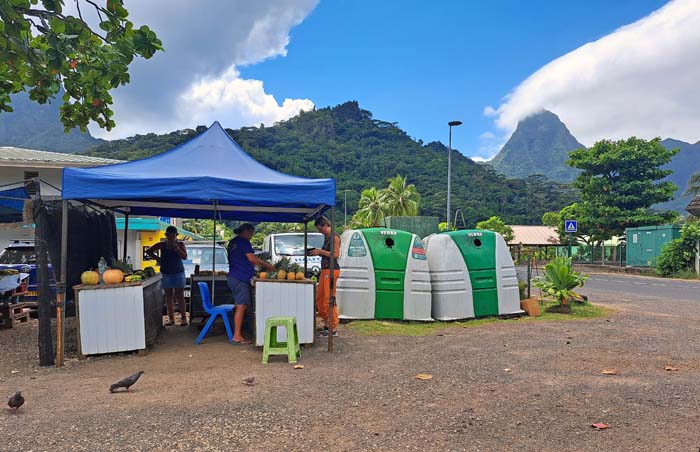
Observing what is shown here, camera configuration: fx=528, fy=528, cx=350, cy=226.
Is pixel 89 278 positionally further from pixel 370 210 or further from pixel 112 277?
pixel 370 210

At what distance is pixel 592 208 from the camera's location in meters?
35.5

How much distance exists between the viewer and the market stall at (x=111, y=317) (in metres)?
6.39

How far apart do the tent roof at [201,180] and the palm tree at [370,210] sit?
46.7m

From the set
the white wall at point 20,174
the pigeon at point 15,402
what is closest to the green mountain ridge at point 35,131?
the white wall at point 20,174

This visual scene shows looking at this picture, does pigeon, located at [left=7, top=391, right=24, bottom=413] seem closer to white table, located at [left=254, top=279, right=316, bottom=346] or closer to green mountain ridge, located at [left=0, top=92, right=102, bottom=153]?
white table, located at [left=254, top=279, right=316, bottom=346]

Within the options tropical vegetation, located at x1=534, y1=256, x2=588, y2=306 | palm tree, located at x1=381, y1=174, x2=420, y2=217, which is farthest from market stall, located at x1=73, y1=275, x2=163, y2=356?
palm tree, located at x1=381, y1=174, x2=420, y2=217

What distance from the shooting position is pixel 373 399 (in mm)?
4781

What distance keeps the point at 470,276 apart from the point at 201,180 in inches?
217

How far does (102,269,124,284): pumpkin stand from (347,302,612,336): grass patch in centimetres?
363

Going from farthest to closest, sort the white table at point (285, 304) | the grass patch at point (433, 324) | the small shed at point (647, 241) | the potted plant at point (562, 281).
Answer: 1. the small shed at point (647, 241)
2. the potted plant at point (562, 281)
3. the grass patch at point (433, 324)
4. the white table at point (285, 304)

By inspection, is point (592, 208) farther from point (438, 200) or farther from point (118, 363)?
point (438, 200)

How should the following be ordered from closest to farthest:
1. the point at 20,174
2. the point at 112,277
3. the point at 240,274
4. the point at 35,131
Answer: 1. the point at 112,277
2. the point at 240,274
3. the point at 20,174
4. the point at 35,131

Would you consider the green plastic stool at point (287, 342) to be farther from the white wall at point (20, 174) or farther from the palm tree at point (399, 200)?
the palm tree at point (399, 200)

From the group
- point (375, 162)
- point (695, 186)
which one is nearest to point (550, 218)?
point (695, 186)
